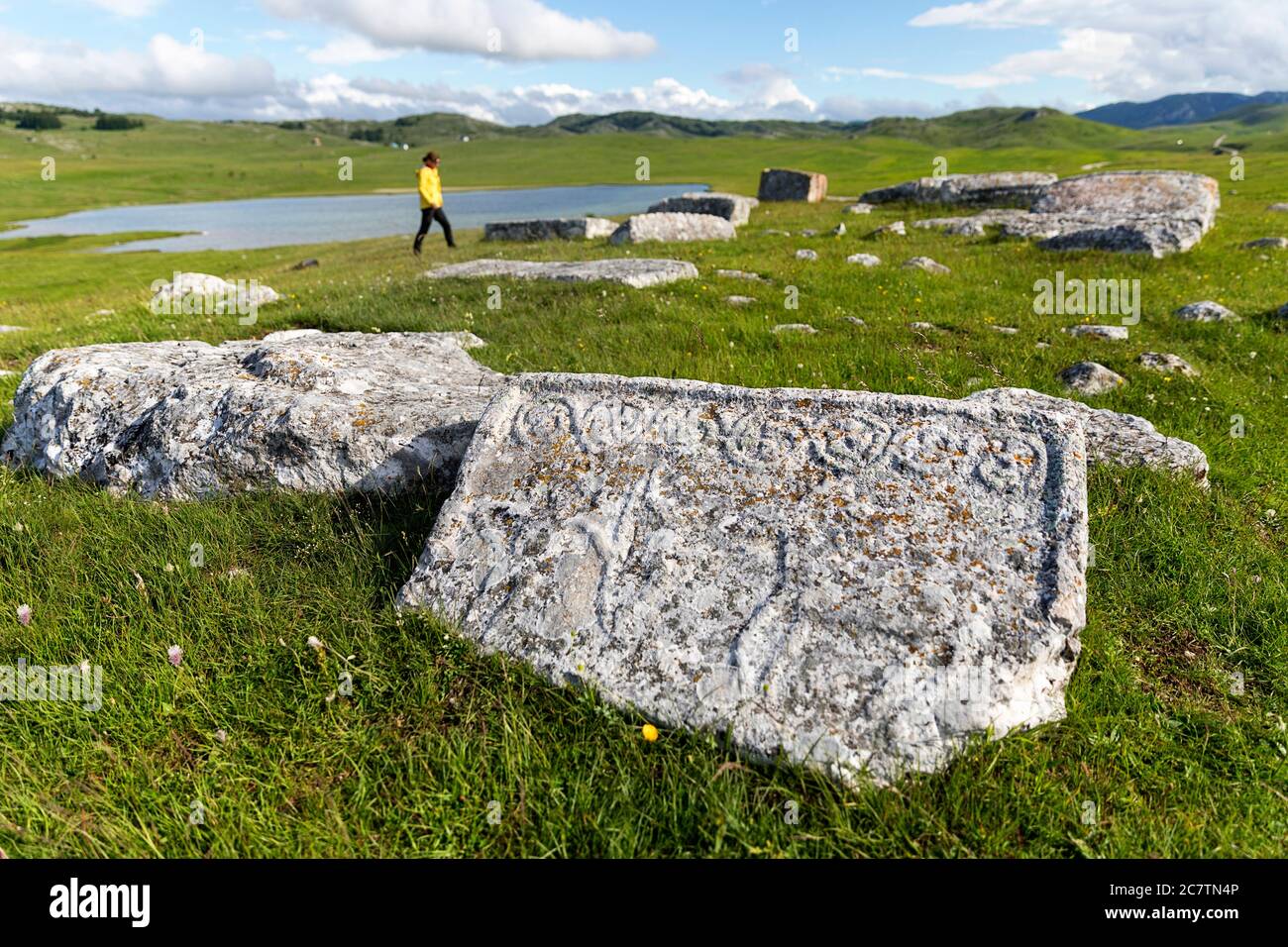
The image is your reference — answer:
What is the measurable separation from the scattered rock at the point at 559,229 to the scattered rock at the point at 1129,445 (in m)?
23.8

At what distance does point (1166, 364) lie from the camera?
918 centimetres

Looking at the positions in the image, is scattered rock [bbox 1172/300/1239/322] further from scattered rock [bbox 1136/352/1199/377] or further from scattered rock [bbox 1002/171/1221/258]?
scattered rock [bbox 1002/171/1221/258]

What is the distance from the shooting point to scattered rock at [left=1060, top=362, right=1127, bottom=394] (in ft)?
28.2

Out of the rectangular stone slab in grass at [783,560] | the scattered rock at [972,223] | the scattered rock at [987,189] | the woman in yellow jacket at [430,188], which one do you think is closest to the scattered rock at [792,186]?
the scattered rock at [987,189]

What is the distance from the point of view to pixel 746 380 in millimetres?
8773

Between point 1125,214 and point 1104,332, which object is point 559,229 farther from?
point 1104,332

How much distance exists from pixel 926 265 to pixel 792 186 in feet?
88.8

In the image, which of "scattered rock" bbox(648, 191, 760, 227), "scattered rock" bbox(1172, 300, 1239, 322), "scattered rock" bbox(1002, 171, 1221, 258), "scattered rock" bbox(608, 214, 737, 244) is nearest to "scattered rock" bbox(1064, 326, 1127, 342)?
"scattered rock" bbox(1172, 300, 1239, 322)

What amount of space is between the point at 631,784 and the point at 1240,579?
476cm

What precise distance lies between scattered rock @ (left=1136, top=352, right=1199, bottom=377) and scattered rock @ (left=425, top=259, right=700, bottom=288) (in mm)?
8532

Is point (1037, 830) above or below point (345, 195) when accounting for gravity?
below

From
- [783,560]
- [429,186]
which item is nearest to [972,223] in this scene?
[429,186]

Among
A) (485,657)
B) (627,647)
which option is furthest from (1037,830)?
(485,657)
